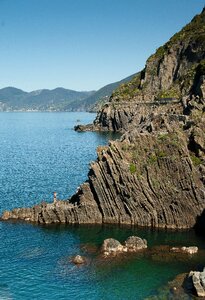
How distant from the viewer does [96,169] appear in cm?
7719

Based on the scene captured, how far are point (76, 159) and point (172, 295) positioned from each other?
96.2 meters

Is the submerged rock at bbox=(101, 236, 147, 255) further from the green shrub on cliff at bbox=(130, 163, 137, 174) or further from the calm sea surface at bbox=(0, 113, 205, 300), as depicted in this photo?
the green shrub on cliff at bbox=(130, 163, 137, 174)

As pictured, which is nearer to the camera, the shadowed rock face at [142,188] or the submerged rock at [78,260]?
the submerged rock at [78,260]

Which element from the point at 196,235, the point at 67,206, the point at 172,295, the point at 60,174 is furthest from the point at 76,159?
the point at 172,295

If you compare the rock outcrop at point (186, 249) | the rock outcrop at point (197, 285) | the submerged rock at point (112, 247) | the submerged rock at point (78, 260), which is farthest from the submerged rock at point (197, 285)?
the submerged rock at point (78, 260)

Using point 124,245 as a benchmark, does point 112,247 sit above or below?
above

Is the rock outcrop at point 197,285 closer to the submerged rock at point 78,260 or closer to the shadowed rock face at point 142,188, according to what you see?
the submerged rock at point 78,260

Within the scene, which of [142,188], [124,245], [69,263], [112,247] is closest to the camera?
[69,263]

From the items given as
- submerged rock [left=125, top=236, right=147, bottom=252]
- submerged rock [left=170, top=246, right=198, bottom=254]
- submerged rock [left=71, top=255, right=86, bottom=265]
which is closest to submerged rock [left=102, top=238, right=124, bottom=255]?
submerged rock [left=125, top=236, right=147, bottom=252]

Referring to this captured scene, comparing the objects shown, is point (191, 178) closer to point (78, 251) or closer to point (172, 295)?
point (78, 251)

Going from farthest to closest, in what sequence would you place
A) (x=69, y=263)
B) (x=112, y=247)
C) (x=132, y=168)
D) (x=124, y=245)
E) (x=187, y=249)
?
(x=132, y=168)
(x=124, y=245)
(x=187, y=249)
(x=112, y=247)
(x=69, y=263)

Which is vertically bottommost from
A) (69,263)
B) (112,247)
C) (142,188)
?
(69,263)

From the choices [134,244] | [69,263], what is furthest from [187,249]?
[69,263]

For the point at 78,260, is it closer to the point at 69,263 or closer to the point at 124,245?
the point at 69,263
